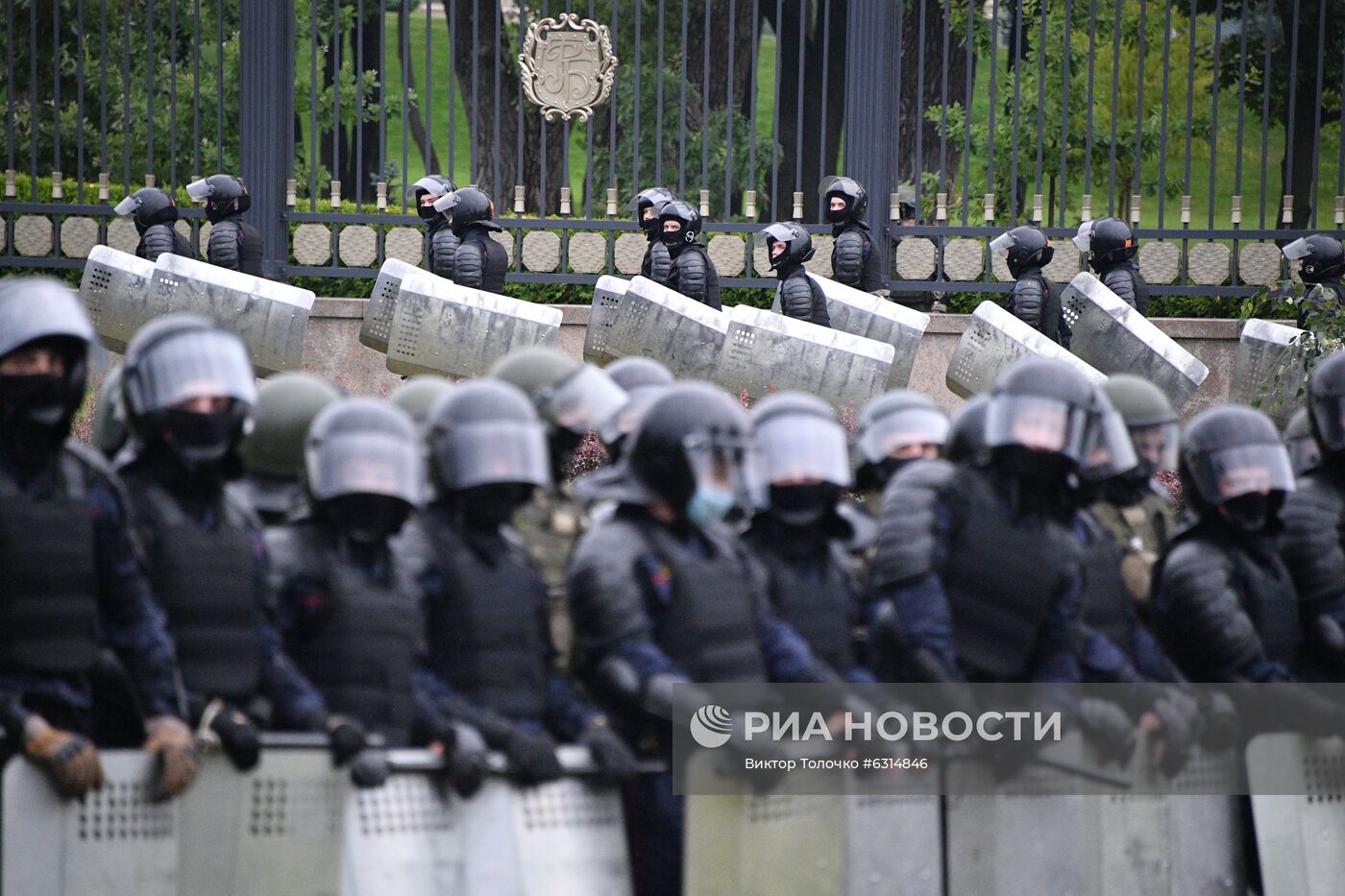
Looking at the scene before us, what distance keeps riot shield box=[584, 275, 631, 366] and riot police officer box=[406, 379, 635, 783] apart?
5.95m

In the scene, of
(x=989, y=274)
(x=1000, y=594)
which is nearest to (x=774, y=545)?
(x=1000, y=594)

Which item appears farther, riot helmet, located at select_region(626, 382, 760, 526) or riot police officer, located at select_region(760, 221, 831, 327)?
riot police officer, located at select_region(760, 221, 831, 327)

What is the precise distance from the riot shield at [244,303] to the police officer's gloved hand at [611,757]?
6.52m

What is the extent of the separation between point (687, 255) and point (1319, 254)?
346cm

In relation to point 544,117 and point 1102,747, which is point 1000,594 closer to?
point 1102,747

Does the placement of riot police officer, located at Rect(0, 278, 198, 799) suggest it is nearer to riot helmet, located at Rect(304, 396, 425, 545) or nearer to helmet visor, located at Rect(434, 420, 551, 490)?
riot helmet, located at Rect(304, 396, 425, 545)

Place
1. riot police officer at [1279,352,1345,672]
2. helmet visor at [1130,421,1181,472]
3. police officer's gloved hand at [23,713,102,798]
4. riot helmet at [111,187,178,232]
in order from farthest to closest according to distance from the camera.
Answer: riot helmet at [111,187,178,232] → helmet visor at [1130,421,1181,472] → riot police officer at [1279,352,1345,672] → police officer's gloved hand at [23,713,102,798]

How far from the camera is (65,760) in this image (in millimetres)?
3758

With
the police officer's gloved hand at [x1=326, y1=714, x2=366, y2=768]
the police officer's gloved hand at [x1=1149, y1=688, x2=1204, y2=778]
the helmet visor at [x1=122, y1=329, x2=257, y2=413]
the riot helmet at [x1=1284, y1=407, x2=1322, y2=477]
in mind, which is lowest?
the police officer's gloved hand at [x1=1149, y1=688, x2=1204, y2=778]

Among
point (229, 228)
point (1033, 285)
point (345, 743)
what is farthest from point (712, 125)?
point (345, 743)

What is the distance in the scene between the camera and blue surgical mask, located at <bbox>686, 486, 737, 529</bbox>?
4.70m

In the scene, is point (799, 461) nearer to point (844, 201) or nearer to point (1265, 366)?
point (1265, 366)

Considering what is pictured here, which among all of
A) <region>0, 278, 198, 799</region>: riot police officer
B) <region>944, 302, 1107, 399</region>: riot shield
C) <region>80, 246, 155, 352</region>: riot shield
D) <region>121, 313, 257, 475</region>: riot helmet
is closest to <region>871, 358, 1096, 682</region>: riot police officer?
<region>121, 313, 257, 475</region>: riot helmet

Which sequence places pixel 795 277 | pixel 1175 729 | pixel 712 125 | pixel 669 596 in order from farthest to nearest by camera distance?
pixel 712 125 → pixel 795 277 → pixel 1175 729 → pixel 669 596
